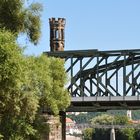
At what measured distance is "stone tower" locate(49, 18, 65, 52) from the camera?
6569 cm

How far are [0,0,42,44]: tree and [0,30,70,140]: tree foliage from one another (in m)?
1.40

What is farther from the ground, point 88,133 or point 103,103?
point 88,133

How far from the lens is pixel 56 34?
220 feet

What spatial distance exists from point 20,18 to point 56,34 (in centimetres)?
3893

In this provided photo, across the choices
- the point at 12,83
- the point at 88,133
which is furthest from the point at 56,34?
the point at 88,133

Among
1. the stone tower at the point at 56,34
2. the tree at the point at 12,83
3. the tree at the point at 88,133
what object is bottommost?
the tree at the point at 12,83

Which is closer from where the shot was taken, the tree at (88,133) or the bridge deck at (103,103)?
the bridge deck at (103,103)

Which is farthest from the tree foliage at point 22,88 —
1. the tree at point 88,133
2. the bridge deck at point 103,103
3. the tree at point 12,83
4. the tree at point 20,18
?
the tree at point 88,133

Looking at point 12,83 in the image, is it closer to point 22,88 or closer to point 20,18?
point 22,88

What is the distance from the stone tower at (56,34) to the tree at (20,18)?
35913 millimetres

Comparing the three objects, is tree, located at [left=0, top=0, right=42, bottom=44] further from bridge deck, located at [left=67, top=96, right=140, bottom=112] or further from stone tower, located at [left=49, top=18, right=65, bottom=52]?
stone tower, located at [left=49, top=18, right=65, bottom=52]

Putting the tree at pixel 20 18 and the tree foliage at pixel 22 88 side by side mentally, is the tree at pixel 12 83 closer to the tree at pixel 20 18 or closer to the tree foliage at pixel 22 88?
the tree foliage at pixel 22 88

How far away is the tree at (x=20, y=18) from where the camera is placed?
27.3 metres

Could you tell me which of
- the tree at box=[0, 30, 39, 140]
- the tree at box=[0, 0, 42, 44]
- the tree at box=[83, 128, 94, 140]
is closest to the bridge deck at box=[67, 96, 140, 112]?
the tree at box=[0, 30, 39, 140]
